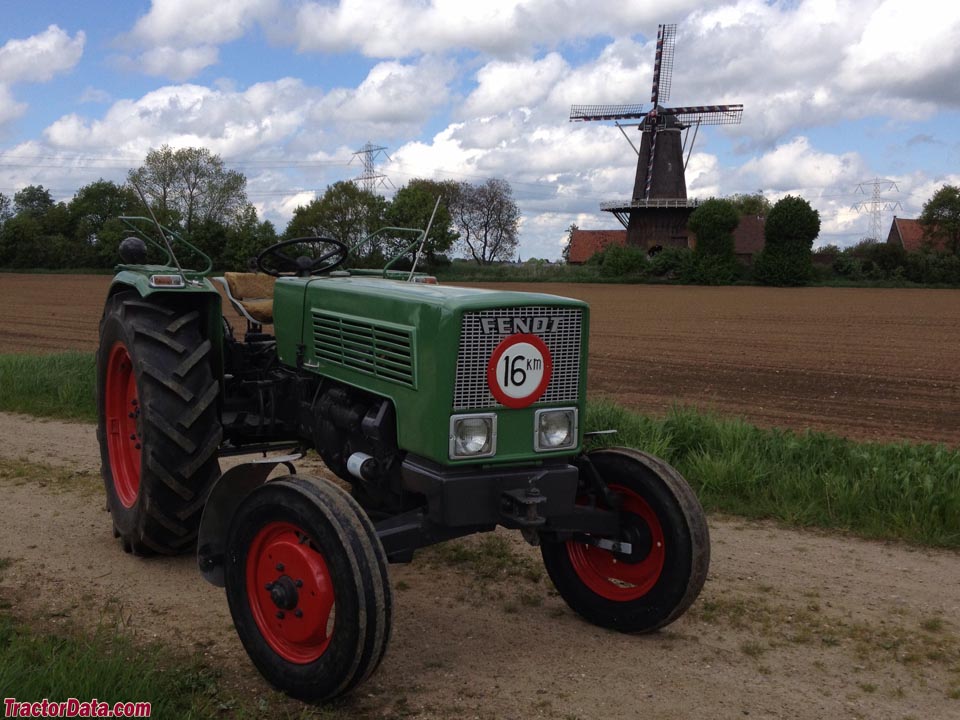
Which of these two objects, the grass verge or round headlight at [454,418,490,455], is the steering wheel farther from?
the grass verge

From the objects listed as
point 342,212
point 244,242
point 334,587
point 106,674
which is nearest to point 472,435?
point 334,587

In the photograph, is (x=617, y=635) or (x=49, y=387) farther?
(x=49, y=387)

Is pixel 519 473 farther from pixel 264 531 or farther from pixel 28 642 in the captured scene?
pixel 28 642

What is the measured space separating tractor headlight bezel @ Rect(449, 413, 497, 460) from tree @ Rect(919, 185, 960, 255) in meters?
59.4

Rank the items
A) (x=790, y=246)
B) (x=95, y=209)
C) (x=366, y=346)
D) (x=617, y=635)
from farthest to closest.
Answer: (x=95, y=209)
(x=790, y=246)
(x=617, y=635)
(x=366, y=346)

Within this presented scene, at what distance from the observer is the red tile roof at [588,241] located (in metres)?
68.4

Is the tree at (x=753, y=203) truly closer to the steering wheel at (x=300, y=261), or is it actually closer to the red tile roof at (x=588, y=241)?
the red tile roof at (x=588, y=241)

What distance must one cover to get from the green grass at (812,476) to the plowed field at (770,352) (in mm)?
2742

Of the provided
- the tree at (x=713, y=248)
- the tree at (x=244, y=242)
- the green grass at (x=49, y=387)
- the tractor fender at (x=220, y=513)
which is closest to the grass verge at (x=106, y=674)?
the tractor fender at (x=220, y=513)

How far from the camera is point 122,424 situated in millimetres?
5016

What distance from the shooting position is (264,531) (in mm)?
3219

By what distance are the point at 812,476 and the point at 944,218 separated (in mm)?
58228

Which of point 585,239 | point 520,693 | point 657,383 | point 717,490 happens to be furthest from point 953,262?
point 520,693

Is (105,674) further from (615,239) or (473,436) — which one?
(615,239)
